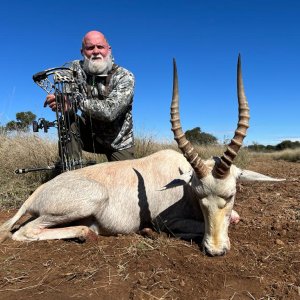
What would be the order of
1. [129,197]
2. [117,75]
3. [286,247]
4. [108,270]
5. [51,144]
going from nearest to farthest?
1. [108,270]
2. [286,247]
3. [129,197]
4. [117,75]
5. [51,144]

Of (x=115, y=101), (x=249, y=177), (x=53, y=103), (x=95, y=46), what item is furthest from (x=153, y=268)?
(x=95, y=46)

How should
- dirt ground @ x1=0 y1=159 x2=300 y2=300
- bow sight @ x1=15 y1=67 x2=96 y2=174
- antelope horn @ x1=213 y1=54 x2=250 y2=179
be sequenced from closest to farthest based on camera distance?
dirt ground @ x1=0 y1=159 x2=300 y2=300
antelope horn @ x1=213 y1=54 x2=250 y2=179
bow sight @ x1=15 y1=67 x2=96 y2=174

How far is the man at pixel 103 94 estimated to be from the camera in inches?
270

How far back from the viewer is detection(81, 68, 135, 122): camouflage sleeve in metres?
6.38

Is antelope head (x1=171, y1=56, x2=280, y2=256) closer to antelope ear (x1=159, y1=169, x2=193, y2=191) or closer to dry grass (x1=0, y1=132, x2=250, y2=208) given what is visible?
antelope ear (x1=159, y1=169, x2=193, y2=191)

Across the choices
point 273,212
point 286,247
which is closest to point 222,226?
point 286,247

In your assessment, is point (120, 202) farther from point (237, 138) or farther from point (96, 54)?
point (96, 54)

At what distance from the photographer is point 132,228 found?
487 centimetres

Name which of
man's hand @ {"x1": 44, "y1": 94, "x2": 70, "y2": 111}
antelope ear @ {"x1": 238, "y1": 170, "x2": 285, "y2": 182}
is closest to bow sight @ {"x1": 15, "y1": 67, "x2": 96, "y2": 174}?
man's hand @ {"x1": 44, "y1": 94, "x2": 70, "y2": 111}

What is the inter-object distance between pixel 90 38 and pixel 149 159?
3.09m

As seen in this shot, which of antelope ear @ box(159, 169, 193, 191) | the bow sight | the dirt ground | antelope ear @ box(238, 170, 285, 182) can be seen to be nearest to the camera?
the dirt ground

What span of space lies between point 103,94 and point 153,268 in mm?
4094

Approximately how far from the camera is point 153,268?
3541 mm

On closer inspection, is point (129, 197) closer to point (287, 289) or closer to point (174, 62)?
point (174, 62)
